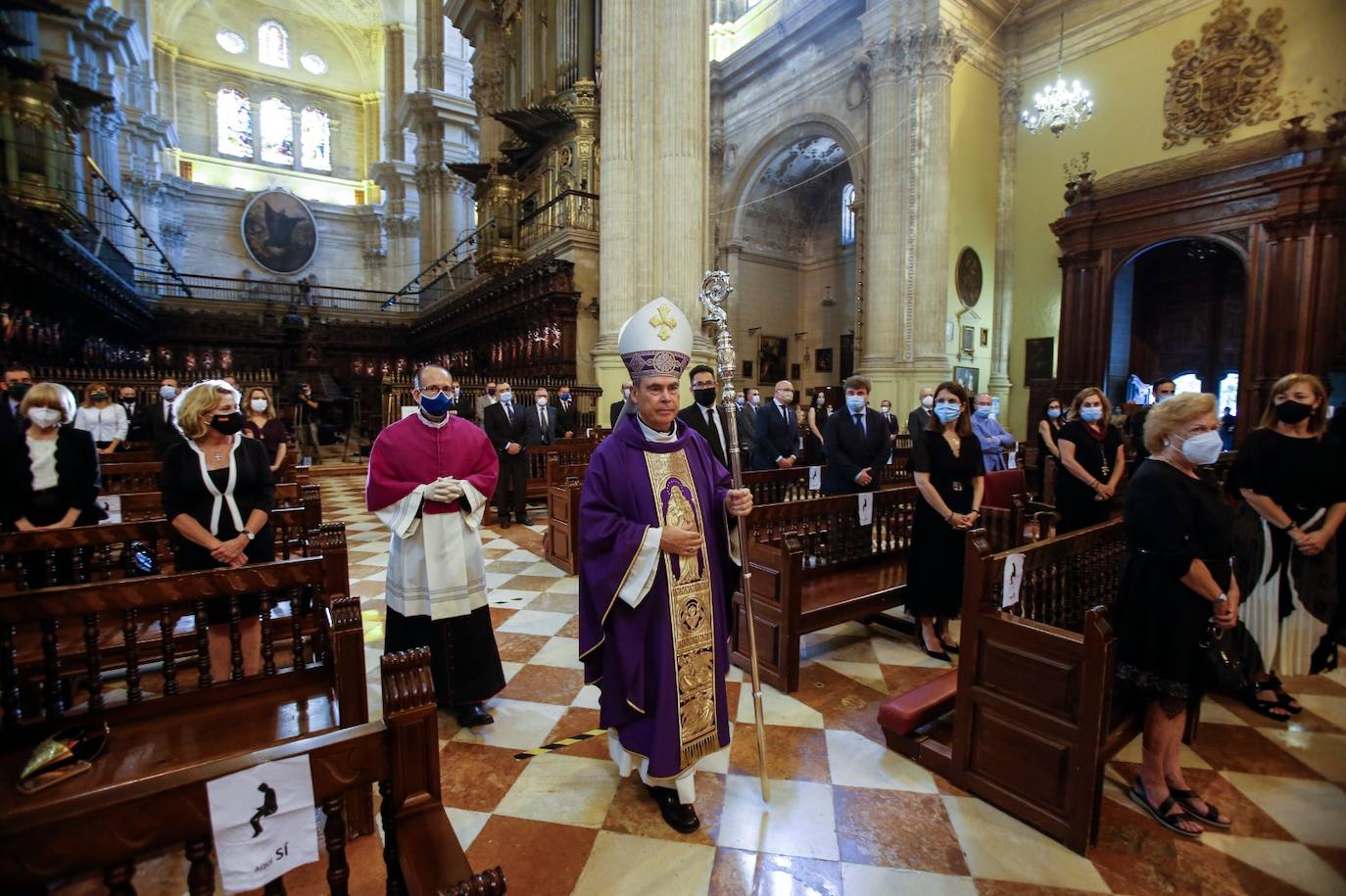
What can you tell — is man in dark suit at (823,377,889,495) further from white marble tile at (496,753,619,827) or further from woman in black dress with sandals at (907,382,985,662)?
white marble tile at (496,753,619,827)

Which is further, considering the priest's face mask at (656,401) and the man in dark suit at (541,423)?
the man in dark suit at (541,423)

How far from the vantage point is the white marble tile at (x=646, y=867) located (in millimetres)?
2152

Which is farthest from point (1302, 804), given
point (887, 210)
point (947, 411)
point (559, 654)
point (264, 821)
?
point (887, 210)

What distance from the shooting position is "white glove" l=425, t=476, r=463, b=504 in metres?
2.97

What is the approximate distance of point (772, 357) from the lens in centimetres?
2180

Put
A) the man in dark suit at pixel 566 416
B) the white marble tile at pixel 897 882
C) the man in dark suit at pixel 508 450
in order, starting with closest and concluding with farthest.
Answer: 1. the white marble tile at pixel 897 882
2. the man in dark suit at pixel 508 450
3. the man in dark suit at pixel 566 416

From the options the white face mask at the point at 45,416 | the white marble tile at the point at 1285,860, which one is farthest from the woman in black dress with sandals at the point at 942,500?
the white face mask at the point at 45,416

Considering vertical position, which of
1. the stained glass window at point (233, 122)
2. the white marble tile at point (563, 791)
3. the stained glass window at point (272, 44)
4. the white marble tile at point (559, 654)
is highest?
the stained glass window at point (272, 44)

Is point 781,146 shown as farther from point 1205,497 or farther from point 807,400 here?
point 1205,497

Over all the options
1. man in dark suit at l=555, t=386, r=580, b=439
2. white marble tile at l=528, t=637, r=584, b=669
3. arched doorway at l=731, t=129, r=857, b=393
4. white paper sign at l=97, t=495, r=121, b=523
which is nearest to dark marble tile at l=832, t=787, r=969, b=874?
white marble tile at l=528, t=637, r=584, b=669

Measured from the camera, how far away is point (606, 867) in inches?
88.0

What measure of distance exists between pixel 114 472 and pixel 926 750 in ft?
22.4

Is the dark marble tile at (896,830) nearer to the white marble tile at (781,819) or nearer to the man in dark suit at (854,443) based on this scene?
the white marble tile at (781,819)

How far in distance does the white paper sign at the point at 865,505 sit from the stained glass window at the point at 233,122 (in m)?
37.4
